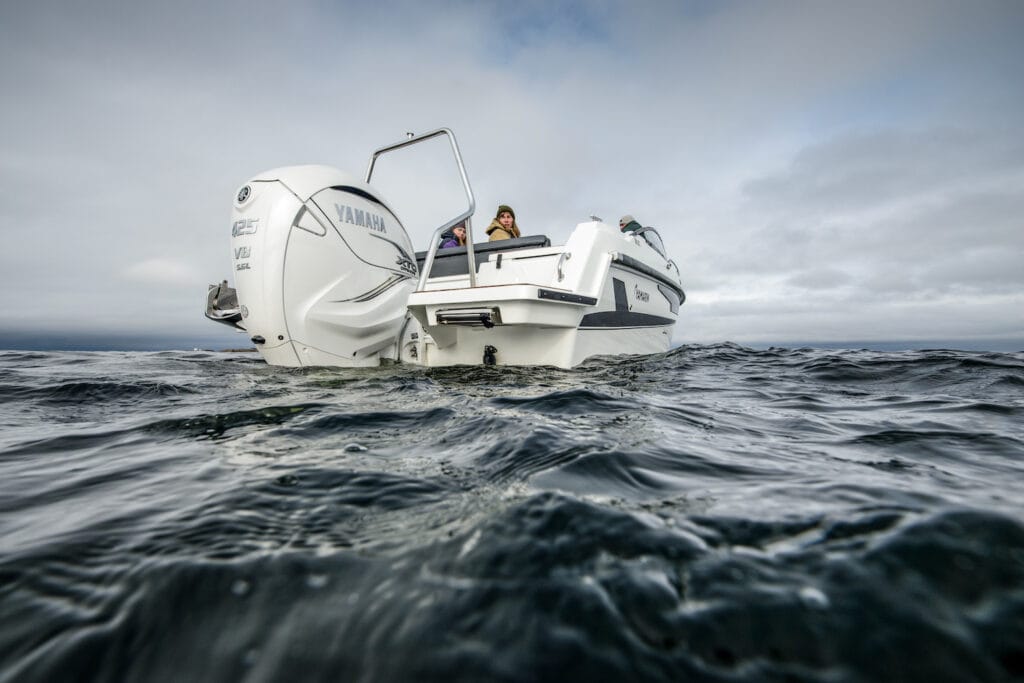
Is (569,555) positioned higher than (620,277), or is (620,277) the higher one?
(620,277)

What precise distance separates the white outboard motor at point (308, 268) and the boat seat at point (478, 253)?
34.8 inches

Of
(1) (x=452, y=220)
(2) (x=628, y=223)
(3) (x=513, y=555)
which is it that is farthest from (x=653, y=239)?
(3) (x=513, y=555)

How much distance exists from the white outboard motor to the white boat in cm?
1

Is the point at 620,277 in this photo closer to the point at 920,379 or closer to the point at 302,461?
the point at 920,379

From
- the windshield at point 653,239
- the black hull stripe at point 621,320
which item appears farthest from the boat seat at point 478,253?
the windshield at point 653,239

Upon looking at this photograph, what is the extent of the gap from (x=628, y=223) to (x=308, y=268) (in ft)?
13.3

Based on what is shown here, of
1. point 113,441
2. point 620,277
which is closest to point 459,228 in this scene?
point 620,277

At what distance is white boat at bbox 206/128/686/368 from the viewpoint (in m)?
4.21

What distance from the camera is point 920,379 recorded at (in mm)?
4348

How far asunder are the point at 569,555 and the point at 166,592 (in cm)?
71

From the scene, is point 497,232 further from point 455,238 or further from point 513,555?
point 513,555

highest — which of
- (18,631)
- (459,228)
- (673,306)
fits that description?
(459,228)

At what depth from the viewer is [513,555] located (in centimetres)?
87

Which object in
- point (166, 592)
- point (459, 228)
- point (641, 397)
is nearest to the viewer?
point (166, 592)
